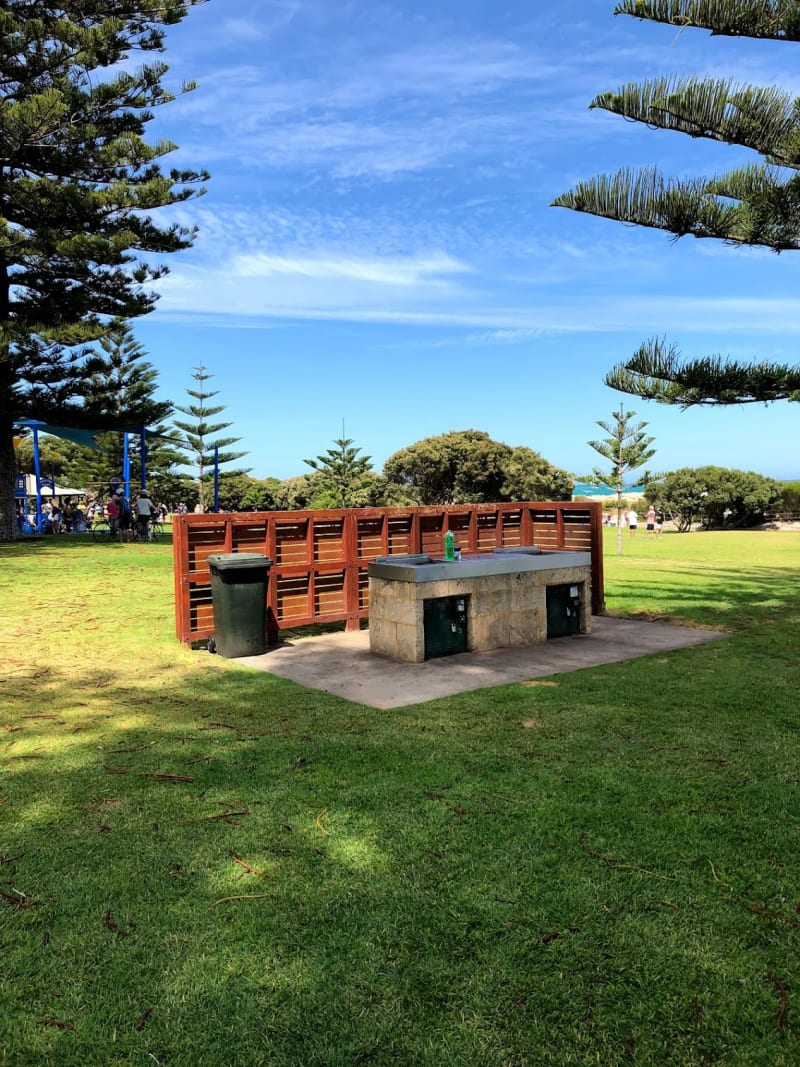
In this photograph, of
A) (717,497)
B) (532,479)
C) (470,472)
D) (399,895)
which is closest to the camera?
(399,895)

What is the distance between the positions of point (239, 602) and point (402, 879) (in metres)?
4.40

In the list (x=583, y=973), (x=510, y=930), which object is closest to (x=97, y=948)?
(x=510, y=930)

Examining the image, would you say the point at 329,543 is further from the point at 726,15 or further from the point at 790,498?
the point at 790,498

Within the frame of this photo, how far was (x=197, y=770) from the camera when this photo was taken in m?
3.80

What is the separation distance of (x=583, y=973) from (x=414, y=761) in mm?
1802

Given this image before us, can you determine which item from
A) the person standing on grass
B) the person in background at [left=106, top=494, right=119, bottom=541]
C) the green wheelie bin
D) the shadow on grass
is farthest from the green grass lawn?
the person in background at [left=106, top=494, right=119, bottom=541]

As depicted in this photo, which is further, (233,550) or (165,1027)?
(233,550)

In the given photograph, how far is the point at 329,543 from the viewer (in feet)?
26.0

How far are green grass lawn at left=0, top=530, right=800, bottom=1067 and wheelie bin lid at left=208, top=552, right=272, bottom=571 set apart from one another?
1.57 meters

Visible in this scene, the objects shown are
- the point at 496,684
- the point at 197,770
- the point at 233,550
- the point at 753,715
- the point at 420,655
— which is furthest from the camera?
the point at 233,550

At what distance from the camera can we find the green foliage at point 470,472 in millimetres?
41000

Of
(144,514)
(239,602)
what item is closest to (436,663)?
(239,602)

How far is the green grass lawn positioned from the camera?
1.94 metres

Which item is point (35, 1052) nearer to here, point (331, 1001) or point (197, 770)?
point (331, 1001)
